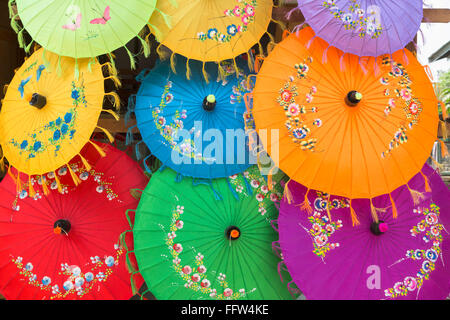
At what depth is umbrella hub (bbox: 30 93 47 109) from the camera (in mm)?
1728

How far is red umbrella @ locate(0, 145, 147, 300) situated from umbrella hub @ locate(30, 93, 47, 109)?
440mm

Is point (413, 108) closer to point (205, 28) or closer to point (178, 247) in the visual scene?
point (205, 28)

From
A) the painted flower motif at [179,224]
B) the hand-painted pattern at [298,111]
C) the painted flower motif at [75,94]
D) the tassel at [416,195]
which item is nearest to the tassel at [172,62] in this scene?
the painted flower motif at [75,94]

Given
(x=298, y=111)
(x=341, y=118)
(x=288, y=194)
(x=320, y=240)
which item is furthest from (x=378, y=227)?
(x=298, y=111)

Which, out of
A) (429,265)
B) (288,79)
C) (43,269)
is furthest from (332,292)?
(43,269)

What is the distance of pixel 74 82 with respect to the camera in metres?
1.77

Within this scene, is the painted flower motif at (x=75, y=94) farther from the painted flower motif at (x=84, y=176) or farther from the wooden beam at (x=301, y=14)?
the wooden beam at (x=301, y=14)

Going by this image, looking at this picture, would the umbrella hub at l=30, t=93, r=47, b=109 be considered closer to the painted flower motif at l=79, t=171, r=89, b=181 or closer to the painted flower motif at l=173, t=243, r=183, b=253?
the painted flower motif at l=79, t=171, r=89, b=181

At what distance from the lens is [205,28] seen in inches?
69.2

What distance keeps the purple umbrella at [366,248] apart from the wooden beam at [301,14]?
955mm

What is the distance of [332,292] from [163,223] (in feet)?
3.11

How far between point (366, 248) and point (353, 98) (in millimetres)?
795

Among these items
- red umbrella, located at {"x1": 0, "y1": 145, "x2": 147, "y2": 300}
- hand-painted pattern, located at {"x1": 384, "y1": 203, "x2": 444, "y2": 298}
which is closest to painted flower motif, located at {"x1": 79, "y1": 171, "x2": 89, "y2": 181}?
red umbrella, located at {"x1": 0, "y1": 145, "x2": 147, "y2": 300}
